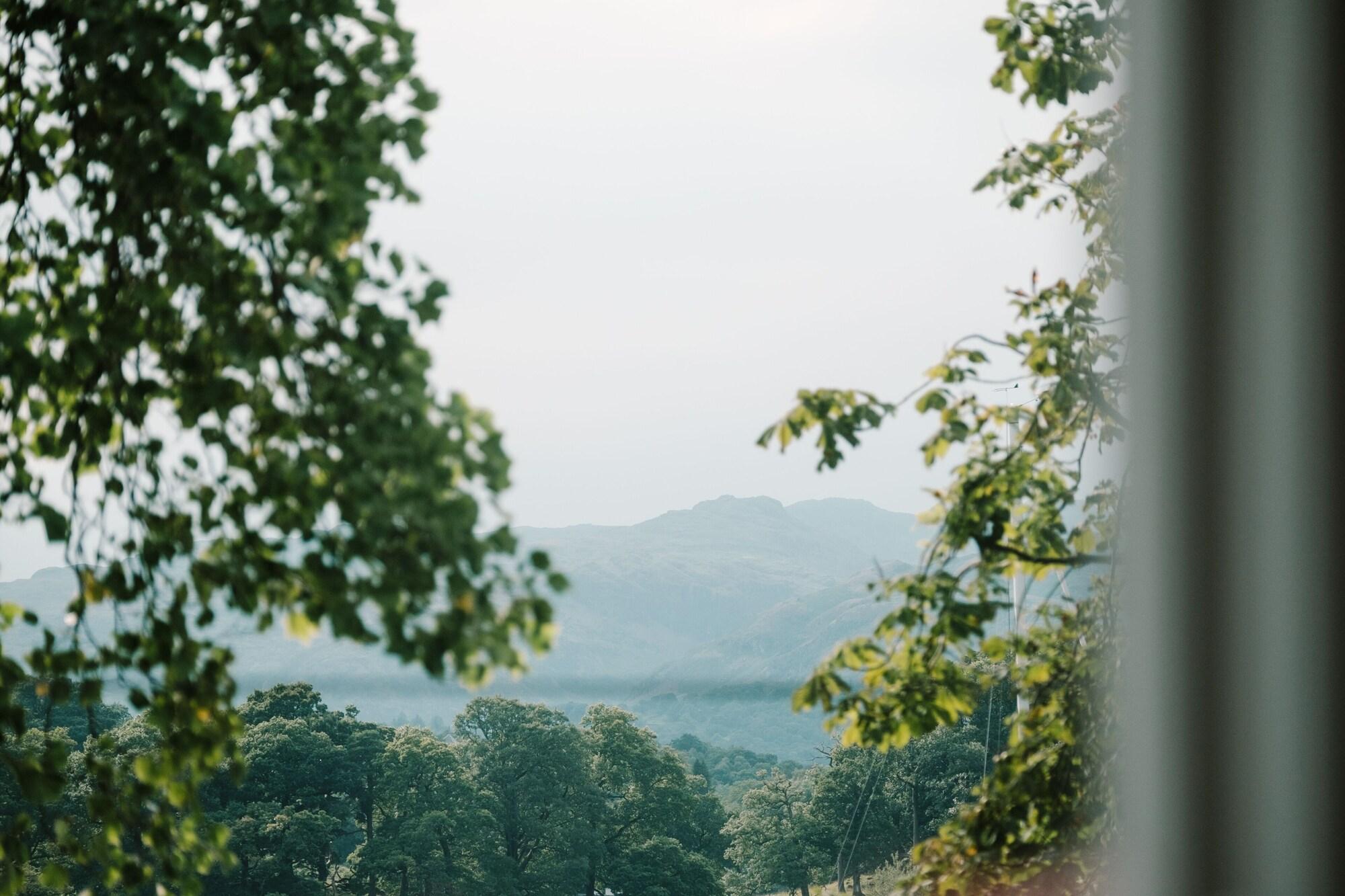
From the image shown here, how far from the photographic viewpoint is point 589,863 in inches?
722

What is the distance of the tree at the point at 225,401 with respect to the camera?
0.84m

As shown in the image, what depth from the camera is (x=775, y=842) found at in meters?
18.0

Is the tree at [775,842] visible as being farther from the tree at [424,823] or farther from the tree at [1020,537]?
the tree at [1020,537]

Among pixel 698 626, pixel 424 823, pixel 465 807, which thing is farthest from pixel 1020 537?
pixel 698 626

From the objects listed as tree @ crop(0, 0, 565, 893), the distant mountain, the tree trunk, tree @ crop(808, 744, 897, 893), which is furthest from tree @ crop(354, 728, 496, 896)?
tree @ crop(0, 0, 565, 893)

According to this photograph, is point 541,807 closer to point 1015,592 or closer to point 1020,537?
point 1015,592

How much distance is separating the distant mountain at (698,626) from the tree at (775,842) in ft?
4.99

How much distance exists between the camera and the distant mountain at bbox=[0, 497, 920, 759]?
18266 millimetres

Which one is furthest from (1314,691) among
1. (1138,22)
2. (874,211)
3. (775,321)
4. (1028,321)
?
(775,321)

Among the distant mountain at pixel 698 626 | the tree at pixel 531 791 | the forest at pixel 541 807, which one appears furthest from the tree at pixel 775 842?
the tree at pixel 531 791

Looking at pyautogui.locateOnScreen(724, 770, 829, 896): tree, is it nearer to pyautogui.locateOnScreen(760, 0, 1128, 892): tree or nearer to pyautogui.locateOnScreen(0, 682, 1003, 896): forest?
pyautogui.locateOnScreen(0, 682, 1003, 896): forest

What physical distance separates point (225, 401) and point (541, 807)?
1869 cm

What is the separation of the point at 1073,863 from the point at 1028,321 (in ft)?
2.56

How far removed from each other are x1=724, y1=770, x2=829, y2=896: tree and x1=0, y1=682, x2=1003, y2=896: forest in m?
0.03
